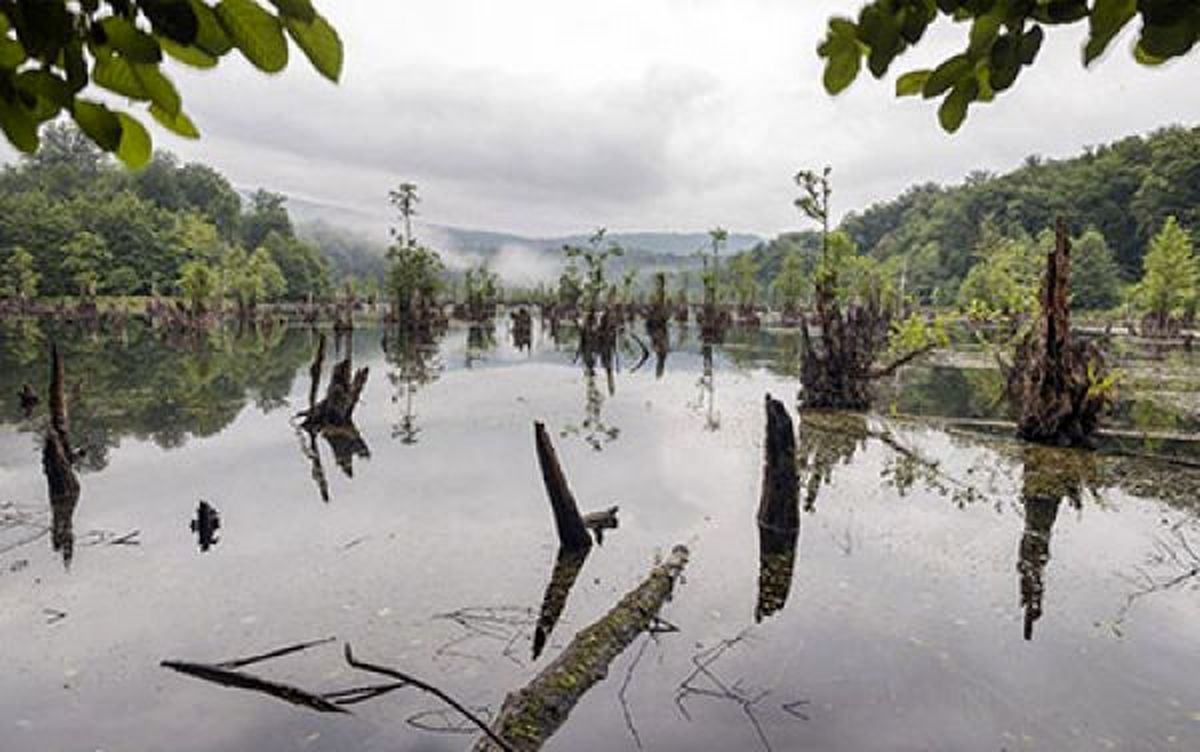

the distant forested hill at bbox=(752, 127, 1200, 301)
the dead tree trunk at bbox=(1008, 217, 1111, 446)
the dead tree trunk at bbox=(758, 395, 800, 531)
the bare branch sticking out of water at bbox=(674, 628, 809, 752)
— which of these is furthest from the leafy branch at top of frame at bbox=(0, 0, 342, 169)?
the distant forested hill at bbox=(752, 127, 1200, 301)

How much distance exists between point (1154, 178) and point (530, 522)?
7719cm

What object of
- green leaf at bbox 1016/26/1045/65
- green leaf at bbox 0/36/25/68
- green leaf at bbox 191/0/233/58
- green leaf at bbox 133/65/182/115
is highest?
green leaf at bbox 1016/26/1045/65

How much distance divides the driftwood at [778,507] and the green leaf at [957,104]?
5864 millimetres

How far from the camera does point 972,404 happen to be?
57.5 ft

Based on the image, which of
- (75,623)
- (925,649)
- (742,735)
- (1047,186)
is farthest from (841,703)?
(1047,186)

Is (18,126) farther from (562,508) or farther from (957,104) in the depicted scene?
(562,508)

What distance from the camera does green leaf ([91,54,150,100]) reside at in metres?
1.02

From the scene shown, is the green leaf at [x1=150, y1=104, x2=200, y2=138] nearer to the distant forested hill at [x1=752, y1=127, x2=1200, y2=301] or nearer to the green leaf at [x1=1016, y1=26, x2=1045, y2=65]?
the green leaf at [x1=1016, y1=26, x2=1045, y2=65]

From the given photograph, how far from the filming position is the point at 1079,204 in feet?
245

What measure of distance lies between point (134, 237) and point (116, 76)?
2830 inches

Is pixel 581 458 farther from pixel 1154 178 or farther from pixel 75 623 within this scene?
pixel 1154 178

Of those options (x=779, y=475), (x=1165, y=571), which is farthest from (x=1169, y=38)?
(x=1165, y=571)

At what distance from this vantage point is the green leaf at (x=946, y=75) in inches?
55.1

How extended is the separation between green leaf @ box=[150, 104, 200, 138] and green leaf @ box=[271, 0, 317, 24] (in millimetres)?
230
